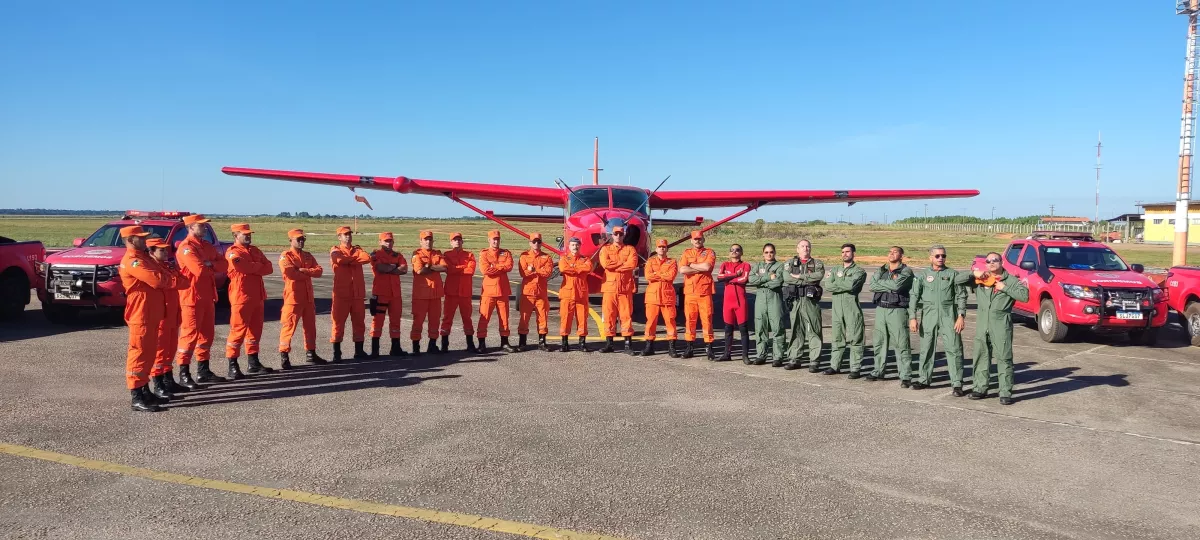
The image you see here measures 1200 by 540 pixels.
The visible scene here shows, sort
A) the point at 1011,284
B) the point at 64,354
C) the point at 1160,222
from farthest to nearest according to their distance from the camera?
the point at 1160,222, the point at 64,354, the point at 1011,284

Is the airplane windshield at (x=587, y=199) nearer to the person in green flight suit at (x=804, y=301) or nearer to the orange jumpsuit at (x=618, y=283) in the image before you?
the orange jumpsuit at (x=618, y=283)

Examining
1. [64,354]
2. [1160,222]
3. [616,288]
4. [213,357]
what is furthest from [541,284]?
[1160,222]

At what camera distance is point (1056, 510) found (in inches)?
164

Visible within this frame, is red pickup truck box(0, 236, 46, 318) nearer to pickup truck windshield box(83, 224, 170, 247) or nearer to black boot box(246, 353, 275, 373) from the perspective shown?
pickup truck windshield box(83, 224, 170, 247)

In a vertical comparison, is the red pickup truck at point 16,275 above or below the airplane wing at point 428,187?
below

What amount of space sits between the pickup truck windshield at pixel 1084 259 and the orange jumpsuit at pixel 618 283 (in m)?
6.91

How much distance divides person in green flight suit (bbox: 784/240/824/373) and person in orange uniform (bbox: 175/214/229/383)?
6.35 m

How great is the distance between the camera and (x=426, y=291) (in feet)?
29.2

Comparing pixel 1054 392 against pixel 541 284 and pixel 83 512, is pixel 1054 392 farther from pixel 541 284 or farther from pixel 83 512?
pixel 83 512

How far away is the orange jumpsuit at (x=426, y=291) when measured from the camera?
8.87m

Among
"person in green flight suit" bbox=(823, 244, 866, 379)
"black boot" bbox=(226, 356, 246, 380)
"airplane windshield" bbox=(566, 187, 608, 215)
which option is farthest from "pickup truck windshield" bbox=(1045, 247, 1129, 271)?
"black boot" bbox=(226, 356, 246, 380)

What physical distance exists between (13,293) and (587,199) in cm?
965

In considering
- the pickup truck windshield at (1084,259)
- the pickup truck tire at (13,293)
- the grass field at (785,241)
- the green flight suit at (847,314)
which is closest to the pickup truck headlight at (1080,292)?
the pickup truck windshield at (1084,259)

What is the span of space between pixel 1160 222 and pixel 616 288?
199 ft
